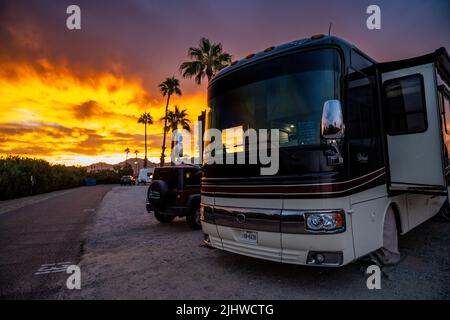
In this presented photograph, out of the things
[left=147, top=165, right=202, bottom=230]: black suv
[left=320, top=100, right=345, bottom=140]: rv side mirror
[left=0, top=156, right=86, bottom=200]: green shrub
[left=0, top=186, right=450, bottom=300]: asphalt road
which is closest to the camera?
[left=320, top=100, right=345, bottom=140]: rv side mirror

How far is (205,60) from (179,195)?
55.6ft

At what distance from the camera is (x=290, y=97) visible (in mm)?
3770

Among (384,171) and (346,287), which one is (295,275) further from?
(384,171)

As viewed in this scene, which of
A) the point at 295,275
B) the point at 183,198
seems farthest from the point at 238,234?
the point at 183,198

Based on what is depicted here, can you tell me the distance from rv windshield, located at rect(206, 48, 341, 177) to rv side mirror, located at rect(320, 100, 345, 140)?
306 millimetres

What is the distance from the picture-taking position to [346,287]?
12.5ft

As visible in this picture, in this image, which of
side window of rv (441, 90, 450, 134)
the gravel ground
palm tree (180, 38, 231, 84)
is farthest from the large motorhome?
palm tree (180, 38, 231, 84)

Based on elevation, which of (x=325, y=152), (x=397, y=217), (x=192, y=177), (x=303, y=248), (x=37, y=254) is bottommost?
(x=37, y=254)

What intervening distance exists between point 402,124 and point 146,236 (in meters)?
6.43

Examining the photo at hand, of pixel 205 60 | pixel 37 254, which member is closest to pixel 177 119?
pixel 205 60

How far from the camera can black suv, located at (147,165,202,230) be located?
316 inches

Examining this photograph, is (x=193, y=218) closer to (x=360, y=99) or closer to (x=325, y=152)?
(x=325, y=152)

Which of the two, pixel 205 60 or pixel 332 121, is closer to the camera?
pixel 332 121

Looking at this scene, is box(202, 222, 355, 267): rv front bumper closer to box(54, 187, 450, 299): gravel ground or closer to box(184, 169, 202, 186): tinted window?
box(54, 187, 450, 299): gravel ground
